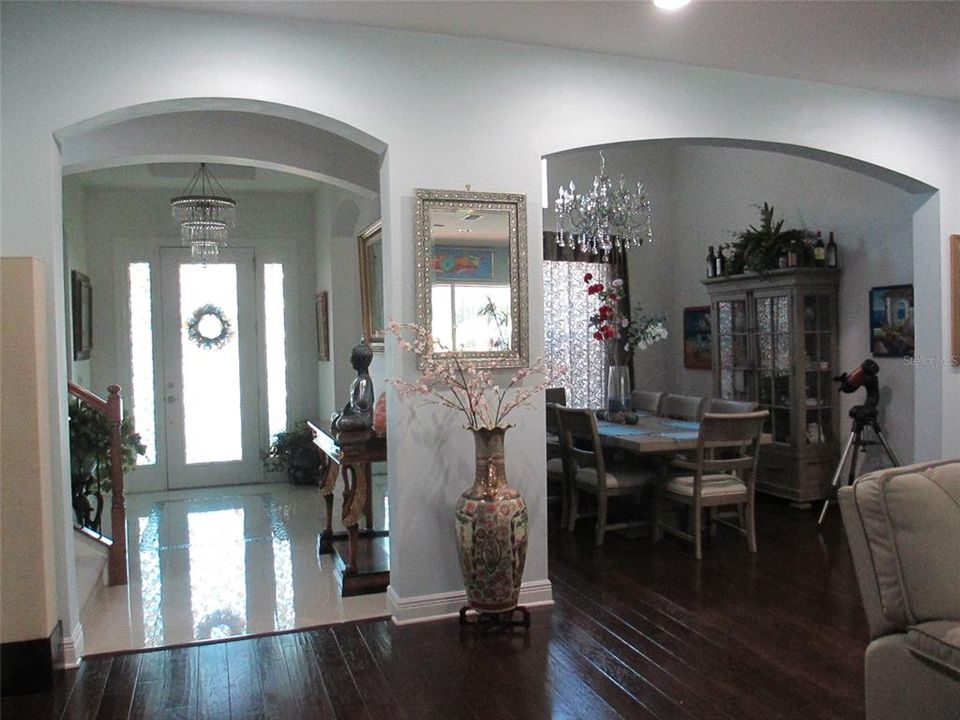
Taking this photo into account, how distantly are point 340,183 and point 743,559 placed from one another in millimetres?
3274

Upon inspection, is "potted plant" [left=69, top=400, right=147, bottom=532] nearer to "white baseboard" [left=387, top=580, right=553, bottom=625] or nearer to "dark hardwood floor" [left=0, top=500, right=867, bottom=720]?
"dark hardwood floor" [left=0, top=500, right=867, bottom=720]

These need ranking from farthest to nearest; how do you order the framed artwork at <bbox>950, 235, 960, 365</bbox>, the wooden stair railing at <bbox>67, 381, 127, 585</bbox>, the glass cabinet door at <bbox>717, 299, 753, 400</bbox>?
the glass cabinet door at <bbox>717, 299, 753, 400</bbox>
the framed artwork at <bbox>950, 235, 960, 365</bbox>
the wooden stair railing at <bbox>67, 381, 127, 585</bbox>

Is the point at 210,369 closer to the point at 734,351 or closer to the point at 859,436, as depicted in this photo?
the point at 734,351

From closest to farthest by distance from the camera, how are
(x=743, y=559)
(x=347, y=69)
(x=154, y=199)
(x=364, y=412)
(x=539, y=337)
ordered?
(x=347, y=69), (x=539, y=337), (x=364, y=412), (x=743, y=559), (x=154, y=199)

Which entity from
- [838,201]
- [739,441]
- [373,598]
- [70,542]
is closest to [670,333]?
[838,201]

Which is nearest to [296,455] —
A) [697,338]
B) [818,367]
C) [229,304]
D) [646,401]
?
[229,304]

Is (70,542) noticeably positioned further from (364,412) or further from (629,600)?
(629,600)

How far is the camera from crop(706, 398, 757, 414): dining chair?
202 inches

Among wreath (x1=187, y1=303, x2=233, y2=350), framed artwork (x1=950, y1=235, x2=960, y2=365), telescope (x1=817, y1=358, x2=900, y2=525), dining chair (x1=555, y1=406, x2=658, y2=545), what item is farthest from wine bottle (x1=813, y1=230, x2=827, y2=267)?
wreath (x1=187, y1=303, x2=233, y2=350)

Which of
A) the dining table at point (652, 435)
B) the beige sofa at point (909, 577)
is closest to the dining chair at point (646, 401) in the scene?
the dining table at point (652, 435)

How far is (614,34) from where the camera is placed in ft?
12.1

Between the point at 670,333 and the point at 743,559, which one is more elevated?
the point at 670,333

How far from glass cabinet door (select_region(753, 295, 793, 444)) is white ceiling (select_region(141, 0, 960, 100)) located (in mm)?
2021

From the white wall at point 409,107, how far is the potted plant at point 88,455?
1290 mm
